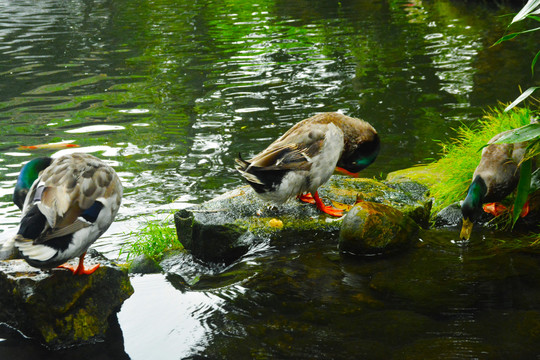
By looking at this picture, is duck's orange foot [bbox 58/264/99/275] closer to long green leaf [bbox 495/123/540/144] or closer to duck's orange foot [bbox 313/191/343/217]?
duck's orange foot [bbox 313/191/343/217]

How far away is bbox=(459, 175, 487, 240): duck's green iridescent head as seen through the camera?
476cm

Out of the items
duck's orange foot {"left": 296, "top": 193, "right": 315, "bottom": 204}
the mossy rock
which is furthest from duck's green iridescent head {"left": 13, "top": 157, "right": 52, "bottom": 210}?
the mossy rock

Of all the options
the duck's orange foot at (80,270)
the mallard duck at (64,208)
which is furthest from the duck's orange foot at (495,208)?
the duck's orange foot at (80,270)

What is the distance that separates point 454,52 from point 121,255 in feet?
31.6

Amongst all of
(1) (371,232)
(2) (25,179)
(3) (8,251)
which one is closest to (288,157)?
(1) (371,232)

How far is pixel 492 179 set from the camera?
4.90m

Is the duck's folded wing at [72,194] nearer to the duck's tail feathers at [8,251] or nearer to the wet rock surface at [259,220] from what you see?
the wet rock surface at [259,220]

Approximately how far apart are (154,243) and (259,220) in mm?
1027

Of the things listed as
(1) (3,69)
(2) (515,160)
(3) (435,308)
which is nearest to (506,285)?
(3) (435,308)

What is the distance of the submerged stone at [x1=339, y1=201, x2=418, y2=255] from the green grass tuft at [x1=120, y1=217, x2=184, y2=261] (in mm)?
1555

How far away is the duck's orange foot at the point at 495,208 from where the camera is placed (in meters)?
5.15

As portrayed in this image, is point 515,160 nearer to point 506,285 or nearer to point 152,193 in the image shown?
point 506,285

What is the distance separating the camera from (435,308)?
13.0ft

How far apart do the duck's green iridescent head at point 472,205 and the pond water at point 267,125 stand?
17 centimetres
